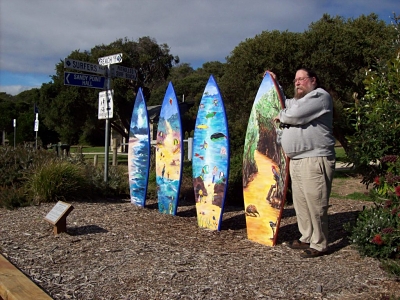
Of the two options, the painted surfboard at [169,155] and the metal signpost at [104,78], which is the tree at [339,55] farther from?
the painted surfboard at [169,155]

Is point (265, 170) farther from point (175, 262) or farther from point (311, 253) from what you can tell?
point (175, 262)

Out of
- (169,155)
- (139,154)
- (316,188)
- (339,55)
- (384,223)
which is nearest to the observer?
(384,223)

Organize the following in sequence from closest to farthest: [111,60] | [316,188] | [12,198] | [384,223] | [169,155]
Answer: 1. [384,223]
2. [316,188]
3. [169,155]
4. [12,198]
5. [111,60]

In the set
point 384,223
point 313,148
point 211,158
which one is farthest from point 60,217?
point 384,223

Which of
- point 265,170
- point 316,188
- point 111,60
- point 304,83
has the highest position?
point 111,60

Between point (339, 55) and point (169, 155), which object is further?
point (339, 55)

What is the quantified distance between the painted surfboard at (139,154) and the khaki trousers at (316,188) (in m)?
3.27

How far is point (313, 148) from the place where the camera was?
4.36 m

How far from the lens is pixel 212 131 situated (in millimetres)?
5828

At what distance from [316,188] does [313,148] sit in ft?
1.29

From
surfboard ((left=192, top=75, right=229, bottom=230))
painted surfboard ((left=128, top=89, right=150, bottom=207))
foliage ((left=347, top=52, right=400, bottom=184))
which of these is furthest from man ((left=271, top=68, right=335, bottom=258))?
painted surfboard ((left=128, top=89, right=150, bottom=207))

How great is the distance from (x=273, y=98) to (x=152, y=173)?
4448mm

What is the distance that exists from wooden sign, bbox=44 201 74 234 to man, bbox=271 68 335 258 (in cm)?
261

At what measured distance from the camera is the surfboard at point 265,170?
494 centimetres
